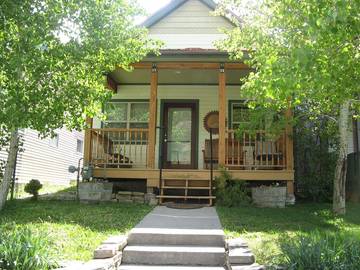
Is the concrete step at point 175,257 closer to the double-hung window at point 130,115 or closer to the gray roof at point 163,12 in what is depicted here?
the double-hung window at point 130,115

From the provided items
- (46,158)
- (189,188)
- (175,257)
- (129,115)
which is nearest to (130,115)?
(129,115)

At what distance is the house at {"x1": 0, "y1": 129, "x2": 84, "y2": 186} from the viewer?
1511cm

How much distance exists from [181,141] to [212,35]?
145 inches

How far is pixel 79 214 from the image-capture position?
7.65m

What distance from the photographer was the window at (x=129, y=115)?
12.6 m

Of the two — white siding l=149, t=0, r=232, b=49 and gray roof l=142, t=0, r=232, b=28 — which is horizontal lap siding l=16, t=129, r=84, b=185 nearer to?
gray roof l=142, t=0, r=232, b=28

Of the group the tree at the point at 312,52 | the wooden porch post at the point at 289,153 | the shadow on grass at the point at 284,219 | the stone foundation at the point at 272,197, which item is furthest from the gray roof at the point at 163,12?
the shadow on grass at the point at 284,219

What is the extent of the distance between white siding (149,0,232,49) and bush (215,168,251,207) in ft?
17.9

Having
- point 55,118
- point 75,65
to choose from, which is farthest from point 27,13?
point 55,118

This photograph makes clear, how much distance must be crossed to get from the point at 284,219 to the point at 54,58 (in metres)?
4.84

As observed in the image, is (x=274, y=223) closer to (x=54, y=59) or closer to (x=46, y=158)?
(x=54, y=59)

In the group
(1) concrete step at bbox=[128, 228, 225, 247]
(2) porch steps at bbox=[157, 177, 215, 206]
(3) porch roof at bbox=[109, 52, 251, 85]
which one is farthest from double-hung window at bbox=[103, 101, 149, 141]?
(1) concrete step at bbox=[128, 228, 225, 247]

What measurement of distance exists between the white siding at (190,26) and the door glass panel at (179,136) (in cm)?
234

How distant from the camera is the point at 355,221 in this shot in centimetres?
754
